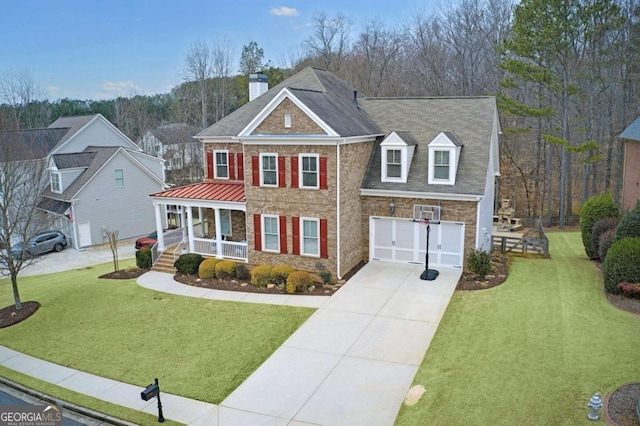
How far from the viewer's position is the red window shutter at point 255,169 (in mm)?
21016

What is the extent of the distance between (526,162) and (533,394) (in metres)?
35.4

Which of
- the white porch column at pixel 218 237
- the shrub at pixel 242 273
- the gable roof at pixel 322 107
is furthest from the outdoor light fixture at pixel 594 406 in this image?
the white porch column at pixel 218 237

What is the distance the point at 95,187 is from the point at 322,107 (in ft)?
68.7

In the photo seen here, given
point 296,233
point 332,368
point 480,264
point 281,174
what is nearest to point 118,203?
point 281,174

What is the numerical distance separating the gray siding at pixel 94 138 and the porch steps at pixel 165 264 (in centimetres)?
2014

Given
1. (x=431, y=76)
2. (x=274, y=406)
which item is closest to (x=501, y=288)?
(x=274, y=406)

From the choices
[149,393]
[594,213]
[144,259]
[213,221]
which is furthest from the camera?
[213,221]

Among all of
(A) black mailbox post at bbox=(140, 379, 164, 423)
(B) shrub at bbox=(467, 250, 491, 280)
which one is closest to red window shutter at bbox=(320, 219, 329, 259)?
(B) shrub at bbox=(467, 250, 491, 280)

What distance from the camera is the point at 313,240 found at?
20.5 meters

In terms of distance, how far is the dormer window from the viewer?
20234 mm

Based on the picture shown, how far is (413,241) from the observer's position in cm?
2139

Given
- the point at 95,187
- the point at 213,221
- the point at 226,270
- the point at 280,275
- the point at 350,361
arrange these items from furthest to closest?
the point at 95,187 < the point at 213,221 < the point at 226,270 < the point at 280,275 < the point at 350,361

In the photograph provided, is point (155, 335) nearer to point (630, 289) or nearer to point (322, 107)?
point (322, 107)

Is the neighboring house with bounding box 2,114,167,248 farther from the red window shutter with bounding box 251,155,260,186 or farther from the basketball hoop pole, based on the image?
the basketball hoop pole
